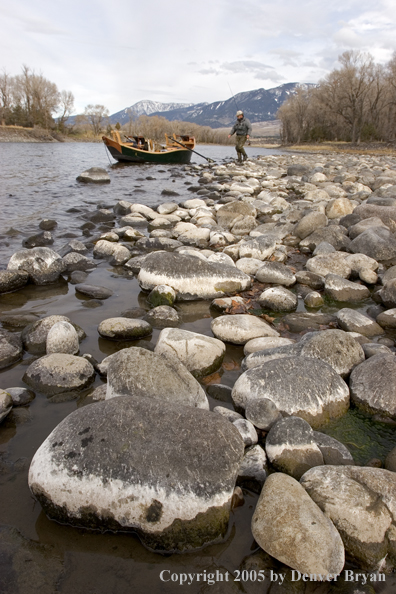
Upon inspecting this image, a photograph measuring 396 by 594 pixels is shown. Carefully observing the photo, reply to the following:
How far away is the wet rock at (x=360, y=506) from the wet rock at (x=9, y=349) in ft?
9.72

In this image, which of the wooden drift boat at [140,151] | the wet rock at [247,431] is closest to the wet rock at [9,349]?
the wet rock at [247,431]

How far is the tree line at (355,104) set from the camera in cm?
4419

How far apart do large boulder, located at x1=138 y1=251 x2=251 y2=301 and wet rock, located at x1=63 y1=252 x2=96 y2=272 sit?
1445mm

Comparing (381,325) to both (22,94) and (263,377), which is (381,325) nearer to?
(263,377)

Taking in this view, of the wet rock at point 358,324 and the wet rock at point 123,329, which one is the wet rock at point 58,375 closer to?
the wet rock at point 123,329

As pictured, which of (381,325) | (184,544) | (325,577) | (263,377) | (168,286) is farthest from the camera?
(168,286)

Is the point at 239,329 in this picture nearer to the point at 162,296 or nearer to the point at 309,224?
the point at 162,296

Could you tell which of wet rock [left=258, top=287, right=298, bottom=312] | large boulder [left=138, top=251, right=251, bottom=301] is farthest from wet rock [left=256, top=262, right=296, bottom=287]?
wet rock [left=258, top=287, right=298, bottom=312]

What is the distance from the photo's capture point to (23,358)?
145 inches

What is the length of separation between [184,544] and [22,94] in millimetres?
73476

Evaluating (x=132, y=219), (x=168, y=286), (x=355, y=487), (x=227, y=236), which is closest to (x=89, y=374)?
(x=168, y=286)

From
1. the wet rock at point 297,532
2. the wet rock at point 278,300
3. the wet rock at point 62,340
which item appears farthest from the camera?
the wet rock at point 278,300

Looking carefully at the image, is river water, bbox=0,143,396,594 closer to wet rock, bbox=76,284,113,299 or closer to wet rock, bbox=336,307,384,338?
wet rock, bbox=76,284,113,299

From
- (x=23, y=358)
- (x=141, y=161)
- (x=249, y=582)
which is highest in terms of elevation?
(x=141, y=161)
